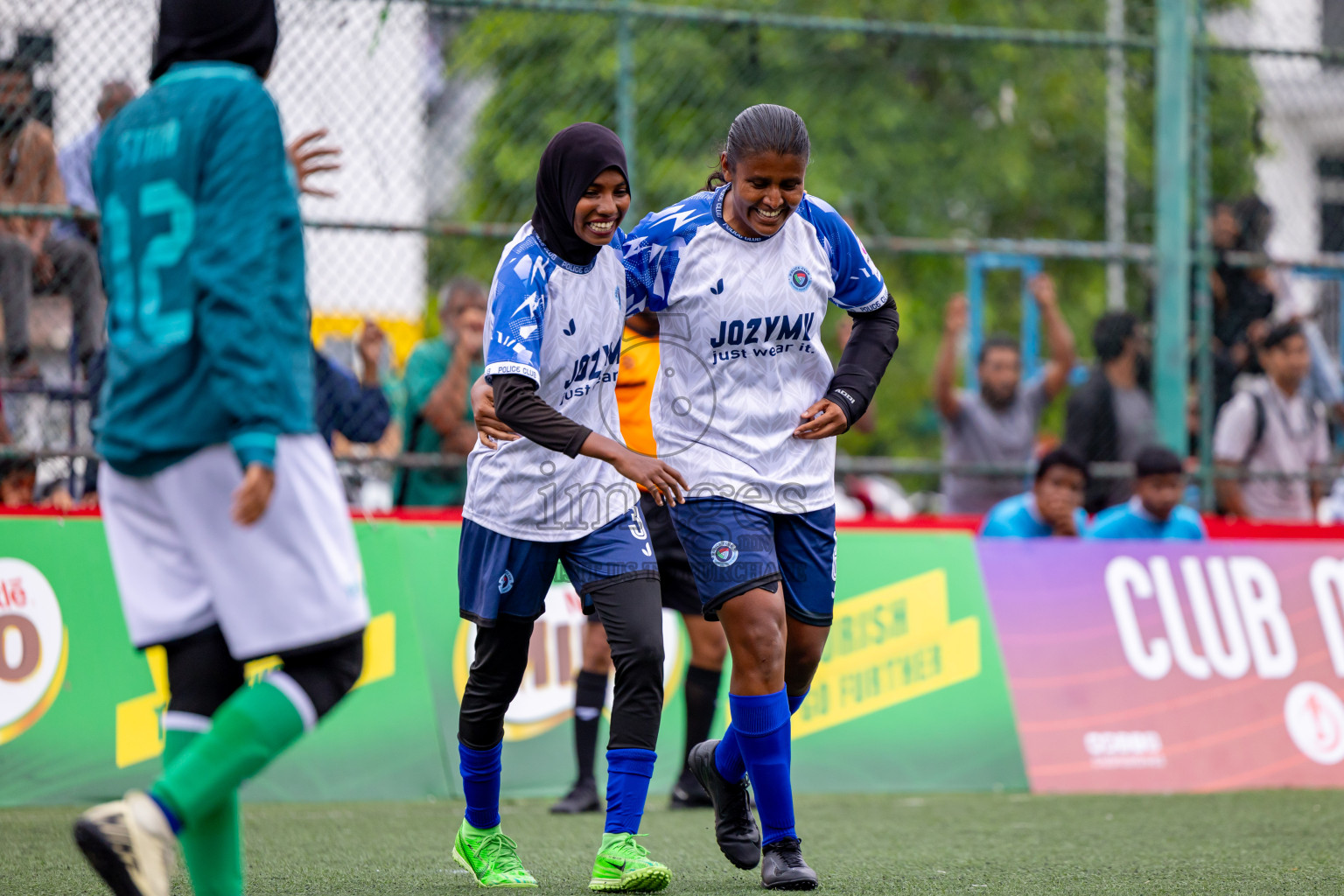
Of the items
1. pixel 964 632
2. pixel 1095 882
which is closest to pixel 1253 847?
pixel 1095 882

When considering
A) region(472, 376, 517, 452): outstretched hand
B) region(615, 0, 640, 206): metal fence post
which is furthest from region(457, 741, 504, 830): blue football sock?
region(615, 0, 640, 206): metal fence post

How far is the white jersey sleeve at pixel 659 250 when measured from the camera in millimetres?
4586

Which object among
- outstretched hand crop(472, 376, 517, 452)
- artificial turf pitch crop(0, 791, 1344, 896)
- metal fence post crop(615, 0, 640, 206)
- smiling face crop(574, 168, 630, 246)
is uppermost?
metal fence post crop(615, 0, 640, 206)

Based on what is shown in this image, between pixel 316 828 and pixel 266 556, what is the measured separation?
10.0 feet

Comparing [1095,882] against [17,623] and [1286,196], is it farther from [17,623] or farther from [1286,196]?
[1286,196]

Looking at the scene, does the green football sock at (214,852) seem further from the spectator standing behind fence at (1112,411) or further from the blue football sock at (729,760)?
the spectator standing behind fence at (1112,411)

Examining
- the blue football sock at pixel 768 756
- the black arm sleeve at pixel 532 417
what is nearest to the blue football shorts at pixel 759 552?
the blue football sock at pixel 768 756

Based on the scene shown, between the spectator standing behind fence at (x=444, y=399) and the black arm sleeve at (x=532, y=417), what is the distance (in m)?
3.34

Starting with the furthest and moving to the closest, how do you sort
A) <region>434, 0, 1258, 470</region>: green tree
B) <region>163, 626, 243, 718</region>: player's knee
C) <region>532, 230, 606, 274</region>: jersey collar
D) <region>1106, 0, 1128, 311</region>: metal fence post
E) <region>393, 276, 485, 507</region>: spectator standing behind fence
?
<region>1106, 0, 1128, 311</region>: metal fence post, <region>434, 0, 1258, 470</region>: green tree, <region>393, 276, 485, 507</region>: spectator standing behind fence, <region>532, 230, 606, 274</region>: jersey collar, <region>163, 626, 243, 718</region>: player's knee

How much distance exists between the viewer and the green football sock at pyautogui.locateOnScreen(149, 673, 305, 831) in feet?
9.84

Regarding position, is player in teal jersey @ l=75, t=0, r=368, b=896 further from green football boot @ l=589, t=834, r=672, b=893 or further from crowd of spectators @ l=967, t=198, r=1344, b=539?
crowd of spectators @ l=967, t=198, r=1344, b=539

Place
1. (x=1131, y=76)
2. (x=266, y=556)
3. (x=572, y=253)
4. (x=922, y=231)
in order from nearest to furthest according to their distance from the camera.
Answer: (x=266, y=556)
(x=572, y=253)
(x=1131, y=76)
(x=922, y=231)

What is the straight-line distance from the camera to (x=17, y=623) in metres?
6.46

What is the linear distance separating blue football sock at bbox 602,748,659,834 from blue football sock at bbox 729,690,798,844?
271 mm
